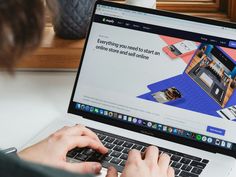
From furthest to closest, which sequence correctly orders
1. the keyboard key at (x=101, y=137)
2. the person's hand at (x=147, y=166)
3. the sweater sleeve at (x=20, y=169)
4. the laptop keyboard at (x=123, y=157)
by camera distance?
the keyboard key at (x=101, y=137) < the laptop keyboard at (x=123, y=157) < the person's hand at (x=147, y=166) < the sweater sleeve at (x=20, y=169)

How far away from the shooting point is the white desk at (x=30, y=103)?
47.8 inches

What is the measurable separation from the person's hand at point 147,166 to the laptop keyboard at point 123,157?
Answer: 49 mm

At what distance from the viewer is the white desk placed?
3.98 ft

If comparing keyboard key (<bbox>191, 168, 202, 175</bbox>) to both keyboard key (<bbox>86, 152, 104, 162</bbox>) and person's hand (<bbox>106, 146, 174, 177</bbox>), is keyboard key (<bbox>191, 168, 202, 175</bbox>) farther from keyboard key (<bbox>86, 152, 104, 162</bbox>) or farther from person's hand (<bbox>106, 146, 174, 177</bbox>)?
keyboard key (<bbox>86, 152, 104, 162</bbox>)

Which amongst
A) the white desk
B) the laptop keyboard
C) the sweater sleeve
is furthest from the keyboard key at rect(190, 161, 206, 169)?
the sweater sleeve

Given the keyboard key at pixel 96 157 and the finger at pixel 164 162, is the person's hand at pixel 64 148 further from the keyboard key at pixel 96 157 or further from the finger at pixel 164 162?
the finger at pixel 164 162

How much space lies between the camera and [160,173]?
0.97 metres

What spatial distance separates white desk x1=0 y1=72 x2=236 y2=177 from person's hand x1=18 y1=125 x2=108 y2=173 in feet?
0.40

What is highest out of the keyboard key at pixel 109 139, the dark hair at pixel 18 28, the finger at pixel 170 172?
the dark hair at pixel 18 28

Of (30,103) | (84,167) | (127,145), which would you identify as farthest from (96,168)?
(30,103)

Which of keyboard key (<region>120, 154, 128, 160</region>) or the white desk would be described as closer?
keyboard key (<region>120, 154, 128, 160</region>)

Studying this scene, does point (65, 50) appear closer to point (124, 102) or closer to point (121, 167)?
point (124, 102)

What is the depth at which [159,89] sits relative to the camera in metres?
1.16

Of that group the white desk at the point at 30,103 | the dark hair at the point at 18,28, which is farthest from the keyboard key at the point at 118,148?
the dark hair at the point at 18,28
